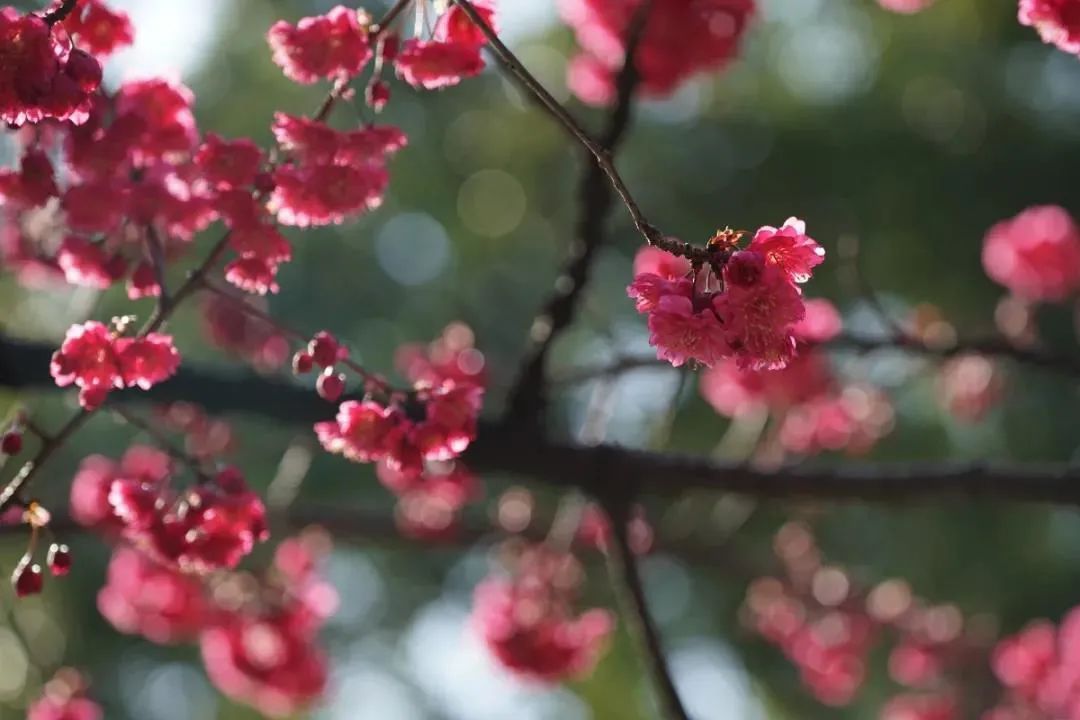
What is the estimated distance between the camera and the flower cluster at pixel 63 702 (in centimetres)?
149

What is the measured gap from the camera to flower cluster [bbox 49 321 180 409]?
0.91 meters

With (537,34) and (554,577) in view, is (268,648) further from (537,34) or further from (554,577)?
(537,34)

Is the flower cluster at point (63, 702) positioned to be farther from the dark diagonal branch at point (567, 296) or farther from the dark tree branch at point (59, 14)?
the dark tree branch at point (59, 14)

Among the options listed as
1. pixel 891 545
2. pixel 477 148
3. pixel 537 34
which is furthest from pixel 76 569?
pixel 891 545

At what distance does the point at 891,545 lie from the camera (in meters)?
3.52

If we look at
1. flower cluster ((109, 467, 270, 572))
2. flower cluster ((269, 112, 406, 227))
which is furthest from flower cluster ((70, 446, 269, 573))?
flower cluster ((269, 112, 406, 227))

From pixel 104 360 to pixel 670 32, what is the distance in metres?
0.82

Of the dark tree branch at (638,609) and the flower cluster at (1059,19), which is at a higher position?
the flower cluster at (1059,19)

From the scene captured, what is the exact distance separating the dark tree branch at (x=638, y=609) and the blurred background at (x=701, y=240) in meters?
1.79

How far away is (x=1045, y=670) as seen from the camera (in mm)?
2139

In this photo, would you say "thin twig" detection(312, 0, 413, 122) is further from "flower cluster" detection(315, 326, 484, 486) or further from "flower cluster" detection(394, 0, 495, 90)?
"flower cluster" detection(315, 326, 484, 486)

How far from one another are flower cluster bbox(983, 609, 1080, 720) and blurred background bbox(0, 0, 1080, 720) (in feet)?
2.79

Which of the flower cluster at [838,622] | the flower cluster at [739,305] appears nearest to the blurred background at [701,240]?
the flower cluster at [838,622]

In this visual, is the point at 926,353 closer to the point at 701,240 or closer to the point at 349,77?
the point at 349,77
